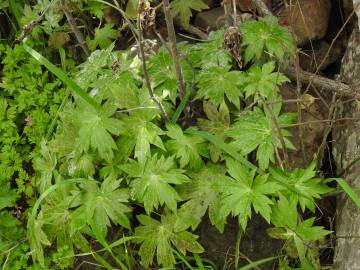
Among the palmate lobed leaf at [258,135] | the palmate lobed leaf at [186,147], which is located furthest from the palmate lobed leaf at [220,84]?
the palmate lobed leaf at [186,147]

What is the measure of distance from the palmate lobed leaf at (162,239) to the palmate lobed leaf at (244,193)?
32 centimetres

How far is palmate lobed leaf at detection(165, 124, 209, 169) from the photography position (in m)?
2.59

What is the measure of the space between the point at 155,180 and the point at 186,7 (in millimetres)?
1205

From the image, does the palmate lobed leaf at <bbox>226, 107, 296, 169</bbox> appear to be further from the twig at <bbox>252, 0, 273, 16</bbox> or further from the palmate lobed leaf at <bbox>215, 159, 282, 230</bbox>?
the twig at <bbox>252, 0, 273, 16</bbox>

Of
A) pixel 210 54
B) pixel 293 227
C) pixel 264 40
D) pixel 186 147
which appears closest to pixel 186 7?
pixel 210 54

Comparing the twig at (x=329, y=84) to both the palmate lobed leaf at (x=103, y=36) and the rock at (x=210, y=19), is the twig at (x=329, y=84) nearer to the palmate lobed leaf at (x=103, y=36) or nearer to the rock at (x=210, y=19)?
the rock at (x=210, y=19)

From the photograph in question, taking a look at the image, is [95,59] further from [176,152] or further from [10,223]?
[10,223]

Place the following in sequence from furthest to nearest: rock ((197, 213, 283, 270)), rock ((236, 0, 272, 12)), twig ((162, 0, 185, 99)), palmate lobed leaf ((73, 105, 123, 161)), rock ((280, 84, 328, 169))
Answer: rock ((236, 0, 272, 12)) < rock ((280, 84, 328, 169)) < rock ((197, 213, 283, 270)) < palmate lobed leaf ((73, 105, 123, 161)) < twig ((162, 0, 185, 99))

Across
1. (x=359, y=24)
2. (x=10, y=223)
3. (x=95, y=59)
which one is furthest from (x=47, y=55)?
(x=359, y=24)

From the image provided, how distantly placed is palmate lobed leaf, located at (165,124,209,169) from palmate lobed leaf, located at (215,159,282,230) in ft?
0.65

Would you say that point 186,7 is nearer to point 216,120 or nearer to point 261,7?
point 261,7

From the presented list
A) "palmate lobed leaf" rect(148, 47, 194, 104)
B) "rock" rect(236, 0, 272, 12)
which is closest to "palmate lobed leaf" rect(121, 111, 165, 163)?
"palmate lobed leaf" rect(148, 47, 194, 104)

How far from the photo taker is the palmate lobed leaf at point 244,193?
2338mm

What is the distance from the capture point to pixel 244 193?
94.6 inches
